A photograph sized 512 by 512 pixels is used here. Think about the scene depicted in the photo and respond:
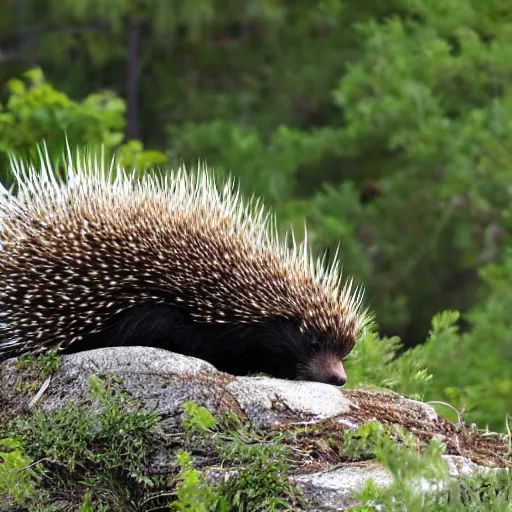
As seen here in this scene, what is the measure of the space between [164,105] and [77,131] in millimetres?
11860

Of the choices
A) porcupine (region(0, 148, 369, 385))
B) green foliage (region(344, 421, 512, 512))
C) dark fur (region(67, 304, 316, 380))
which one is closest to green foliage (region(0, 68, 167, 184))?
porcupine (region(0, 148, 369, 385))

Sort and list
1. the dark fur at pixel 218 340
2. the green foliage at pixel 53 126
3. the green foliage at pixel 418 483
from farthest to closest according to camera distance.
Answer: the green foliage at pixel 53 126 < the dark fur at pixel 218 340 < the green foliage at pixel 418 483

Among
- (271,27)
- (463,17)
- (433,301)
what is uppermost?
(463,17)

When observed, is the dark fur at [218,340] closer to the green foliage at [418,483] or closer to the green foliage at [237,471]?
the green foliage at [237,471]

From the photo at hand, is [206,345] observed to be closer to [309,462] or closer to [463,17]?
[309,462]

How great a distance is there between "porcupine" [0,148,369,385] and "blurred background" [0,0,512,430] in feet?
6.12

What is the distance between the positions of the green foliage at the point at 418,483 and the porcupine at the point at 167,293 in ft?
3.77

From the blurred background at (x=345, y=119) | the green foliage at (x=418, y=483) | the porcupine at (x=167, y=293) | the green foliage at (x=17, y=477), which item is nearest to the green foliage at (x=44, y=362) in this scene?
the porcupine at (x=167, y=293)

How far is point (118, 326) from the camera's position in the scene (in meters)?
6.78

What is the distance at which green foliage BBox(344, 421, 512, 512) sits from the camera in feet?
15.1

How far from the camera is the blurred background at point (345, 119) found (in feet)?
41.2

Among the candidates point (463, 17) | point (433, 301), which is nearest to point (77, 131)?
point (463, 17)

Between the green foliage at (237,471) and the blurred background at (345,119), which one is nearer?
the green foliage at (237,471)

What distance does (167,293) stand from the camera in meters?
6.79
